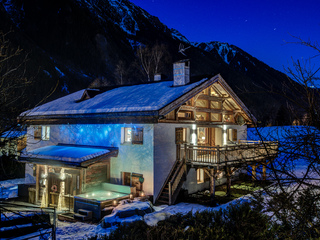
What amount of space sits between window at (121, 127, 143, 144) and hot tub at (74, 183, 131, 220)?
2.87 meters

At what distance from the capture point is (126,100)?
19.0m

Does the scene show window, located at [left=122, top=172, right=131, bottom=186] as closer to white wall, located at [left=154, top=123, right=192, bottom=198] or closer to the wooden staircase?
white wall, located at [left=154, top=123, right=192, bottom=198]

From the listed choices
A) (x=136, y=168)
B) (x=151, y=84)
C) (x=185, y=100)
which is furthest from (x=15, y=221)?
(x=151, y=84)

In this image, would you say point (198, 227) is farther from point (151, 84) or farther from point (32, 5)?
point (32, 5)

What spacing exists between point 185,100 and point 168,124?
6.20ft

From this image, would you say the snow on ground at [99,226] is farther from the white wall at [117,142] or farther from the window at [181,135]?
the window at [181,135]

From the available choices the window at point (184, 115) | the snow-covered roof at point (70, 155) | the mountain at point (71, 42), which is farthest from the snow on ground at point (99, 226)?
the mountain at point (71, 42)

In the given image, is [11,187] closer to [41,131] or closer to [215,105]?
Result: [41,131]

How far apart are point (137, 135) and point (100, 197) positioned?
427 centimetres

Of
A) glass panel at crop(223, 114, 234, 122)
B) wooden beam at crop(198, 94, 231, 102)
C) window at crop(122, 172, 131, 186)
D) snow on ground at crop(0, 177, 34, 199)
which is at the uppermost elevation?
wooden beam at crop(198, 94, 231, 102)

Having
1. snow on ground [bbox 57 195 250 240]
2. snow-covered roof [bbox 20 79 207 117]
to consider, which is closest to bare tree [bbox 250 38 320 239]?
snow on ground [bbox 57 195 250 240]

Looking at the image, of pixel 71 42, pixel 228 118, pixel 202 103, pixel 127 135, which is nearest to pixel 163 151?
pixel 127 135

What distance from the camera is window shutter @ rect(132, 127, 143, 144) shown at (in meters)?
17.1

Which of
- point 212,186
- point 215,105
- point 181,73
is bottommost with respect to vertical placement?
point 212,186
